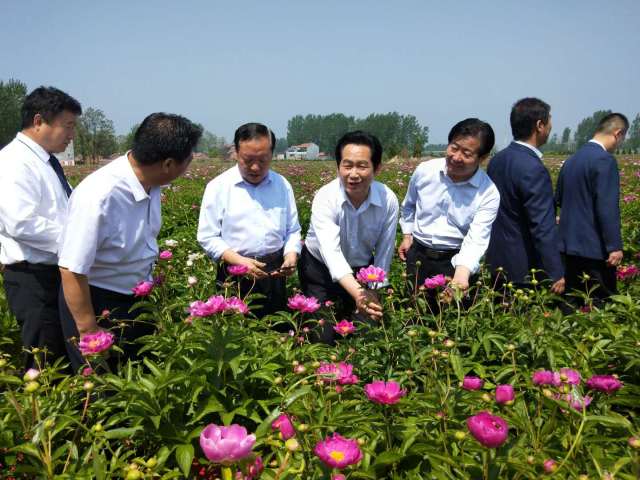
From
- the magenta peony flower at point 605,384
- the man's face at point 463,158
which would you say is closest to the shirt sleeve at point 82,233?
the magenta peony flower at point 605,384

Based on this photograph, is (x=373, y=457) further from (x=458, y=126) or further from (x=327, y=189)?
(x=458, y=126)

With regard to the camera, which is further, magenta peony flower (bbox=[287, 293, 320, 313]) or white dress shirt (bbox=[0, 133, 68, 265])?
white dress shirt (bbox=[0, 133, 68, 265])

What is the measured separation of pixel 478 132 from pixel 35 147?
7.79 ft

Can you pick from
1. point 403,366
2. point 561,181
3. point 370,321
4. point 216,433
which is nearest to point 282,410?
point 216,433

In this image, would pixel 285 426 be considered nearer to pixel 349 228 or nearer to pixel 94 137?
pixel 349 228

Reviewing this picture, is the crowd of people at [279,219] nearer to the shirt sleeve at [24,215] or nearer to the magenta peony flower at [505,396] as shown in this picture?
the shirt sleeve at [24,215]

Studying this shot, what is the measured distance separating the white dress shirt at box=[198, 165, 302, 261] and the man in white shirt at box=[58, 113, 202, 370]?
687 mm

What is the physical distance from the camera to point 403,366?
6.17 ft

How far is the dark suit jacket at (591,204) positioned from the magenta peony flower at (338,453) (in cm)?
295

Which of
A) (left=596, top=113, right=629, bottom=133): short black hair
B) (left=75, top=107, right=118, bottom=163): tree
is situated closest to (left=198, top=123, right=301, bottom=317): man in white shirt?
(left=596, top=113, right=629, bottom=133): short black hair

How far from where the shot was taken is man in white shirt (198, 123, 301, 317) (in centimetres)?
273

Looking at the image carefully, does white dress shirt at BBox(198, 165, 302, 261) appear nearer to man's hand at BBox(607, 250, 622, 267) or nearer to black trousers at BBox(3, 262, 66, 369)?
black trousers at BBox(3, 262, 66, 369)

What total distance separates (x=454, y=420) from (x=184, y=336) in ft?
3.22

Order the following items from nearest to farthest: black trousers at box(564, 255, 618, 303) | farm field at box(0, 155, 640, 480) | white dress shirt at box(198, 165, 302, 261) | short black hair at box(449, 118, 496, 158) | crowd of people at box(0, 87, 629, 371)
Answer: farm field at box(0, 155, 640, 480) < crowd of people at box(0, 87, 629, 371) < short black hair at box(449, 118, 496, 158) < white dress shirt at box(198, 165, 302, 261) < black trousers at box(564, 255, 618, 303)
